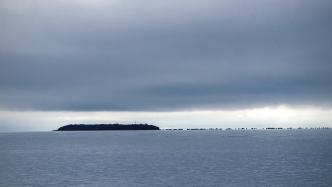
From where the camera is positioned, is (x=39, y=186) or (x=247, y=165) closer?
(x=39, y=186)

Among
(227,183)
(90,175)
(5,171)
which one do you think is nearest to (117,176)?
(90,175)

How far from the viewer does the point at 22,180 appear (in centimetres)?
7812

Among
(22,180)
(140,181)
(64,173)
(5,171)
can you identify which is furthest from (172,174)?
(5,171)

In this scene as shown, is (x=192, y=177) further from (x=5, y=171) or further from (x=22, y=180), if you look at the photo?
(x=5, y=171)

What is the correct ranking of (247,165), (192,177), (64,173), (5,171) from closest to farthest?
1. (192,177)
2. (64,173)
3. (5,171)
4. (247,165)

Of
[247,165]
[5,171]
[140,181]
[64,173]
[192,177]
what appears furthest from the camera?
[247,165]

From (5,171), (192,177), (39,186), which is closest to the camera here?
(39,186)

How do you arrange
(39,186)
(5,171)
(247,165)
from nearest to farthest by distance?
(39,186), (5,171), (247,165)

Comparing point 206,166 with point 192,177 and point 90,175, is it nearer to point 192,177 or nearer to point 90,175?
point 192,177

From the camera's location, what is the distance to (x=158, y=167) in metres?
99.1

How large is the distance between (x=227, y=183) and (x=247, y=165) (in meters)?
29.3

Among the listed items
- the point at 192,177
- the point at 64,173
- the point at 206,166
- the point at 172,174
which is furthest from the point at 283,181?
the point at 64,173

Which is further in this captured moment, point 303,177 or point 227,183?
point 303,177

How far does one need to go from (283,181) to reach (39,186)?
39.3m
